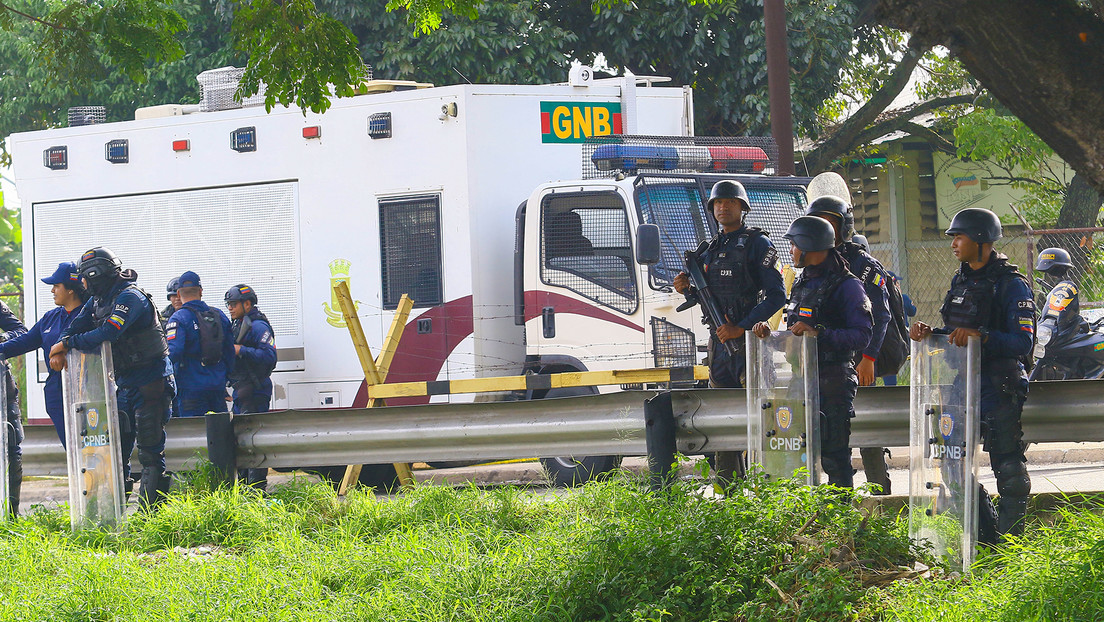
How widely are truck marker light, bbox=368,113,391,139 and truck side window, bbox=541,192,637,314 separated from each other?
5.32 ft

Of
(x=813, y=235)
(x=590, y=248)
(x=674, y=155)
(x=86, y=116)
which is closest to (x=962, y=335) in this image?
(x=813, y=235)

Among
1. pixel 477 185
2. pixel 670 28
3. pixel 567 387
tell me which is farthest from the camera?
pixel 670 28

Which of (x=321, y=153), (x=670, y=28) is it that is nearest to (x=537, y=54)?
(x=670, y=28)

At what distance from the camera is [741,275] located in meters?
6.75

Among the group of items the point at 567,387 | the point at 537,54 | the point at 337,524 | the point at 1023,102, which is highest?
the point at 537,54

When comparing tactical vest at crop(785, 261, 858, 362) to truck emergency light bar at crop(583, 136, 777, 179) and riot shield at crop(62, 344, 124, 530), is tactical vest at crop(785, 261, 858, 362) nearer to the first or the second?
truck emergency light bar at crop(583, 136, 777, 179)

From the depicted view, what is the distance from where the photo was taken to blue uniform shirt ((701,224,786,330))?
6.61m

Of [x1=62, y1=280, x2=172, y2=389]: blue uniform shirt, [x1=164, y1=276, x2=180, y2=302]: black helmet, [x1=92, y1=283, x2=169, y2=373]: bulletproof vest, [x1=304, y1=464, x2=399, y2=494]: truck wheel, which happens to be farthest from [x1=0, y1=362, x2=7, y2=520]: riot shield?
[x1=304, y1=464, x2=399, y2=494]: truck wheel

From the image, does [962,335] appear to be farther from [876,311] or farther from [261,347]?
[261,347]

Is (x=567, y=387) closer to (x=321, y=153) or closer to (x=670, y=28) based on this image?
(x=321, y=153)

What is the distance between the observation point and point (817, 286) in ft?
19.6

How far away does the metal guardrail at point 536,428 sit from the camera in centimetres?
563

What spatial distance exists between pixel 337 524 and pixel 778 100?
23.3 ft

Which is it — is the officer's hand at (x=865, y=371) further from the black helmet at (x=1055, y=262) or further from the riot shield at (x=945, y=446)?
the black helmet at (x=1055, y=262)
